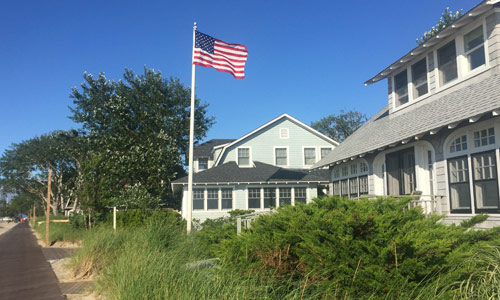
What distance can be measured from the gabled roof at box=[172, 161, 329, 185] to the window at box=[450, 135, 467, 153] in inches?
532

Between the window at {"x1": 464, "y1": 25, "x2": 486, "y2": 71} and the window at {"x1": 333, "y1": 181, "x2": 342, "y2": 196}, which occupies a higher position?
the window at {"x1": 464, "y1": 25, "x2": 486, "y2": 71}

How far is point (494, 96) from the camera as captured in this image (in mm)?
8500

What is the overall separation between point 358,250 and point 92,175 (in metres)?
23.3

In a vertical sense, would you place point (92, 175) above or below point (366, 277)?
above

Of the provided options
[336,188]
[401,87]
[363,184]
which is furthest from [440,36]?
[336,188]

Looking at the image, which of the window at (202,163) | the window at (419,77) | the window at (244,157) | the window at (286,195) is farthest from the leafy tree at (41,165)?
the window at (419,77)

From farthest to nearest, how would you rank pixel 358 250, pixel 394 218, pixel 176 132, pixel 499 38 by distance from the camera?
pixel 176 132
pixel 499 38
pixel 394 218
pixel 358 250

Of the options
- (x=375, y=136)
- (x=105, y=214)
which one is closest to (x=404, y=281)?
(x=375, y=136)

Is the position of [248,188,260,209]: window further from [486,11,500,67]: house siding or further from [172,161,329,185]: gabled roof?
[486,11,500,67]: house siding

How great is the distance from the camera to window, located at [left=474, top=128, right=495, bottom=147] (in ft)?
28.9

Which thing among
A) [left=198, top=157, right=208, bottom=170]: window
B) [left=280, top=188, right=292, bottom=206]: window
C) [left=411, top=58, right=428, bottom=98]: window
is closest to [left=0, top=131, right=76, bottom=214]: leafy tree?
[left=198, top=157, right=208, bottom=170]: window

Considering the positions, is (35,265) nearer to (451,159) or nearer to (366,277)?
(366,277)

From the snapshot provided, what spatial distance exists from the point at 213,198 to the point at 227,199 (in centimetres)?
88

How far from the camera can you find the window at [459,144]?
962 centimetres
